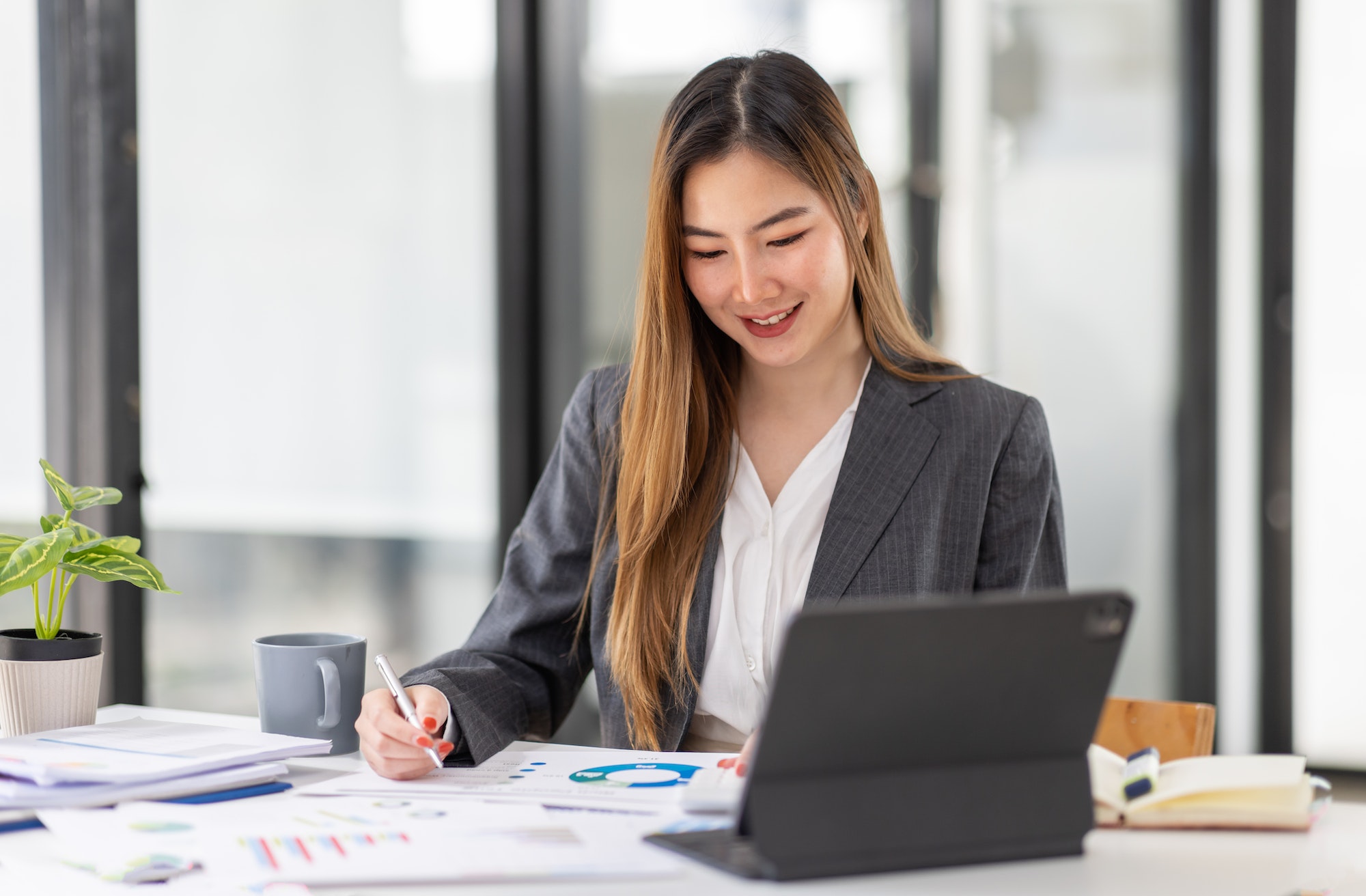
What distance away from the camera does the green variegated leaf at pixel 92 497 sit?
1148 mm

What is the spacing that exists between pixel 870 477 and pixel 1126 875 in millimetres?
658

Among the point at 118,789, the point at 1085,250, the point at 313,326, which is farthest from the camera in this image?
the point at 1085,250

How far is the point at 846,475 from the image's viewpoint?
139 cm

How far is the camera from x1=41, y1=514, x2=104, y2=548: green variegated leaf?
114 centimetres

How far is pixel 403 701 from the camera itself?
1056mm

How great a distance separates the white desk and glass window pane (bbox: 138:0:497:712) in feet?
4.38

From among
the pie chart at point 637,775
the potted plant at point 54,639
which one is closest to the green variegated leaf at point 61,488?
the potted plant at point 54,639

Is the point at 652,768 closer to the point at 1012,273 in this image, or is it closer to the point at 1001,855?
the point at 1001,855

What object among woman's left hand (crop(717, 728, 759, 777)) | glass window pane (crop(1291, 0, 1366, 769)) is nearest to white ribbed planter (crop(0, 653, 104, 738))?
woman's left hand (crop(717, 728, 759, 777))

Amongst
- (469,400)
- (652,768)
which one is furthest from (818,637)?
(469,400)

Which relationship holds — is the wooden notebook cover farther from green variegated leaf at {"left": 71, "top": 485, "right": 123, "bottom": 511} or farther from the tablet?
green variegated leaf at {"left": 71, "top": 485, "right": 123, "bottom": 511}

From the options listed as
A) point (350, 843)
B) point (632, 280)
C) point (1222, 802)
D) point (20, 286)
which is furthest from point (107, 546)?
Result: point (632, 280)

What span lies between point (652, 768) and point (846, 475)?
0.48m

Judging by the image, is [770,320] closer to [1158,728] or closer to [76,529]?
[1158,728]
